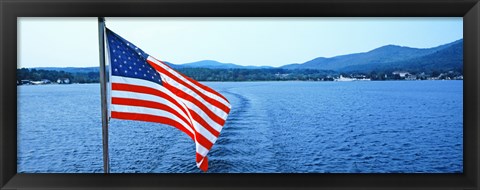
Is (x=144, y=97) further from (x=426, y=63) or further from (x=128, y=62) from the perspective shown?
(x=426, y=63)

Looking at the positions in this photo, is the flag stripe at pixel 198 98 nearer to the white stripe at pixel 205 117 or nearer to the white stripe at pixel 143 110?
the white stripe at pixel 205 117

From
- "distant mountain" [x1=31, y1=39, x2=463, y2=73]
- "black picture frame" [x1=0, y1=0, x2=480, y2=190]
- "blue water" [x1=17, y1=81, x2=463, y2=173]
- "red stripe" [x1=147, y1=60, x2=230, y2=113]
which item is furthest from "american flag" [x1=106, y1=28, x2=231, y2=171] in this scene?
"distant mountain" [x1=31, y1=39, x2=463, y2=73]

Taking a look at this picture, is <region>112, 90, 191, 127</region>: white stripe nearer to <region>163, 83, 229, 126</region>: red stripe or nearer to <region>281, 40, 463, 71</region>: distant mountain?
<region>163, 83, 229, 126</region>: red stripe

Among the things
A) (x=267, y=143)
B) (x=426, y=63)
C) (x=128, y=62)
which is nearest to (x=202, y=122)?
(x=128, y=62)
